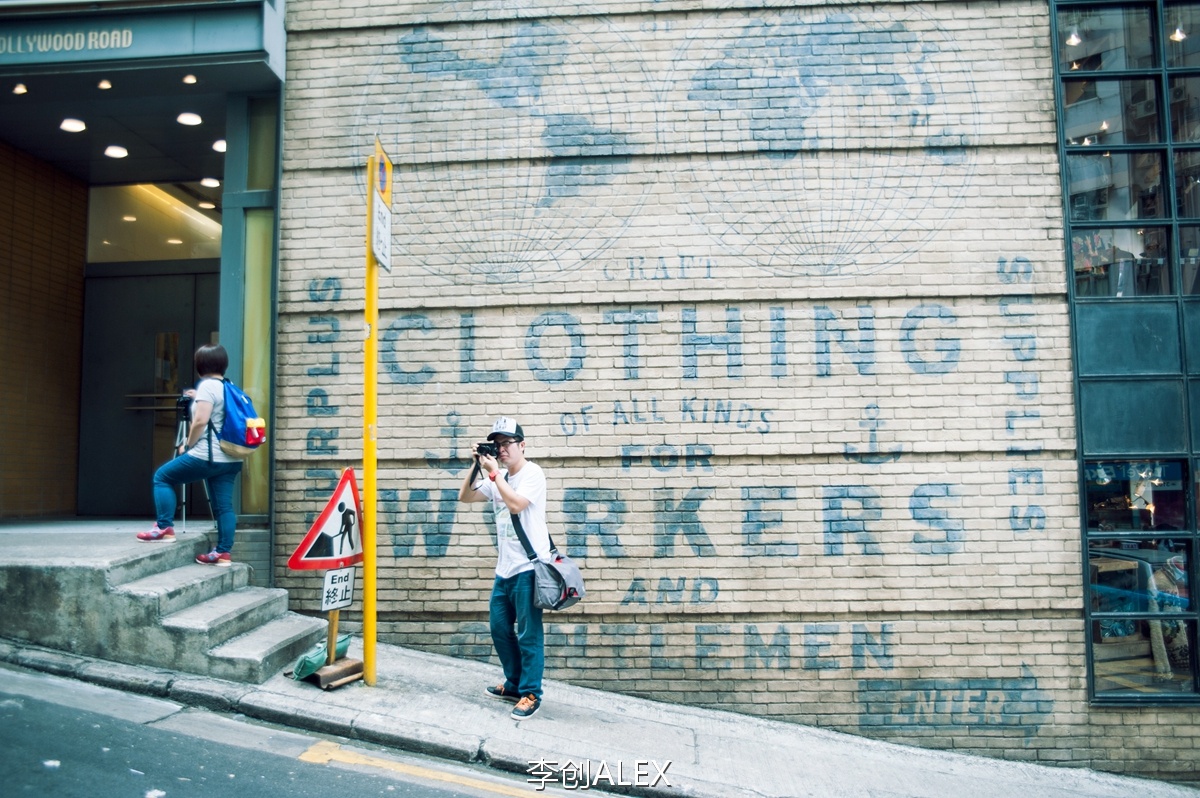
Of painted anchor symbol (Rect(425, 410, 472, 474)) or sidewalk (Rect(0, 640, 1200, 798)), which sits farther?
painted anchor symbol (Rect(425, 410, 472, 474))

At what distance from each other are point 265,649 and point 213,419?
5.85 ft

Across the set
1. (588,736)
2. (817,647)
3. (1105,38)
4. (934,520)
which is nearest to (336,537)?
(588,736)

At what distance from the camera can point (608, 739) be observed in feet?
17.4

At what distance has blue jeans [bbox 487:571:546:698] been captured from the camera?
17.5 feet

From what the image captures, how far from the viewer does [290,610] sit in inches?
265

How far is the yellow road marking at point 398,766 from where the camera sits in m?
4.52

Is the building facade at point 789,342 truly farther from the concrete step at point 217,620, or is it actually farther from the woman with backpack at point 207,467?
the woman with backpack at point 207,467

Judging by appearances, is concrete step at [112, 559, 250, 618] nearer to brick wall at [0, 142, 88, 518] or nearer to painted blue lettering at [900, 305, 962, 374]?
brick wall at [0, 142, 88, 518]

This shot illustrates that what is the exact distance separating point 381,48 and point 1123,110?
240 inches

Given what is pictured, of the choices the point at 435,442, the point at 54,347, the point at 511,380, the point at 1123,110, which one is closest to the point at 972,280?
the point at 1123,110

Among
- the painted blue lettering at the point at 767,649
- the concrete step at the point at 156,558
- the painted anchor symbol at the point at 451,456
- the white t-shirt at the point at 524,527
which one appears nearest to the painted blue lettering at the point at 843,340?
the painted blue lettering at the point at 767,649

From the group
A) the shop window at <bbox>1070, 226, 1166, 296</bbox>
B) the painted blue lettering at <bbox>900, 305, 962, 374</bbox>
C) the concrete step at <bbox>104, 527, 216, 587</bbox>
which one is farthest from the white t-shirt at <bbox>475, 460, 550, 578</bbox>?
the shop window at <bbox>1070, 226, 1166, 296</bbox>

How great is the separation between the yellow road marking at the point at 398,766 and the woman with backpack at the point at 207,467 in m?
2.28

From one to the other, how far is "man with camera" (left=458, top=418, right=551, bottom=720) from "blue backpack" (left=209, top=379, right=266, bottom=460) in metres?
1.88
